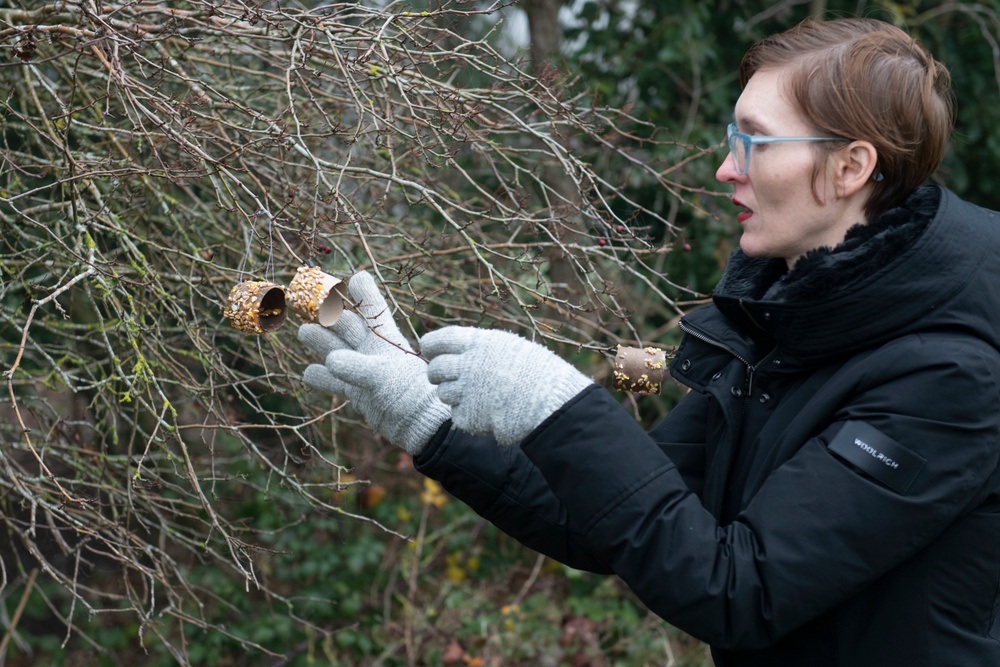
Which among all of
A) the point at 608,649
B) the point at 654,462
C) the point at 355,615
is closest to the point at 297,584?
the point at 355,615

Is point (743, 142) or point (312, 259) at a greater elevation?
point (743, 142)

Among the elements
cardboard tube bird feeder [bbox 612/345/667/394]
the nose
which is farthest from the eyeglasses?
cardboard tube bird feeder [bbox 612/345/667/394]

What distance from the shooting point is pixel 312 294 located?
162 cm

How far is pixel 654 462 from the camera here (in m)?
1.31

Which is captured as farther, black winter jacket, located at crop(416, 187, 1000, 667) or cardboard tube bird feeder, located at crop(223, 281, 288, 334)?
cardboard tube bird feeder, located at crop(223, 281, 288, 334)

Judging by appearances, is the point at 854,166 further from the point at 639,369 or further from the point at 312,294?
the point at 312,294

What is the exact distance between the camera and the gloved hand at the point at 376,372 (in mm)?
1586

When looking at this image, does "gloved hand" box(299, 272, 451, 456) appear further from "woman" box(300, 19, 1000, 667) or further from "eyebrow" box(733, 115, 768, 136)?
"eyebrow" box(733, 115, 768, 136)

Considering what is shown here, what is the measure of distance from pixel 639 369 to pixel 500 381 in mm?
642

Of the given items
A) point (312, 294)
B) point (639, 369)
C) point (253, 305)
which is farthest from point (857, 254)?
point (253, 305)

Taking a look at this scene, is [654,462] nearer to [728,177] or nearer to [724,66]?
[728,177]

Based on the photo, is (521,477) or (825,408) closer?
(825,408)

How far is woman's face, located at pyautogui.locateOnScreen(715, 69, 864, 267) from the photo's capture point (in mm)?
1402

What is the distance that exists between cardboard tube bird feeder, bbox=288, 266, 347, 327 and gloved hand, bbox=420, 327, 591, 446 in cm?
29
